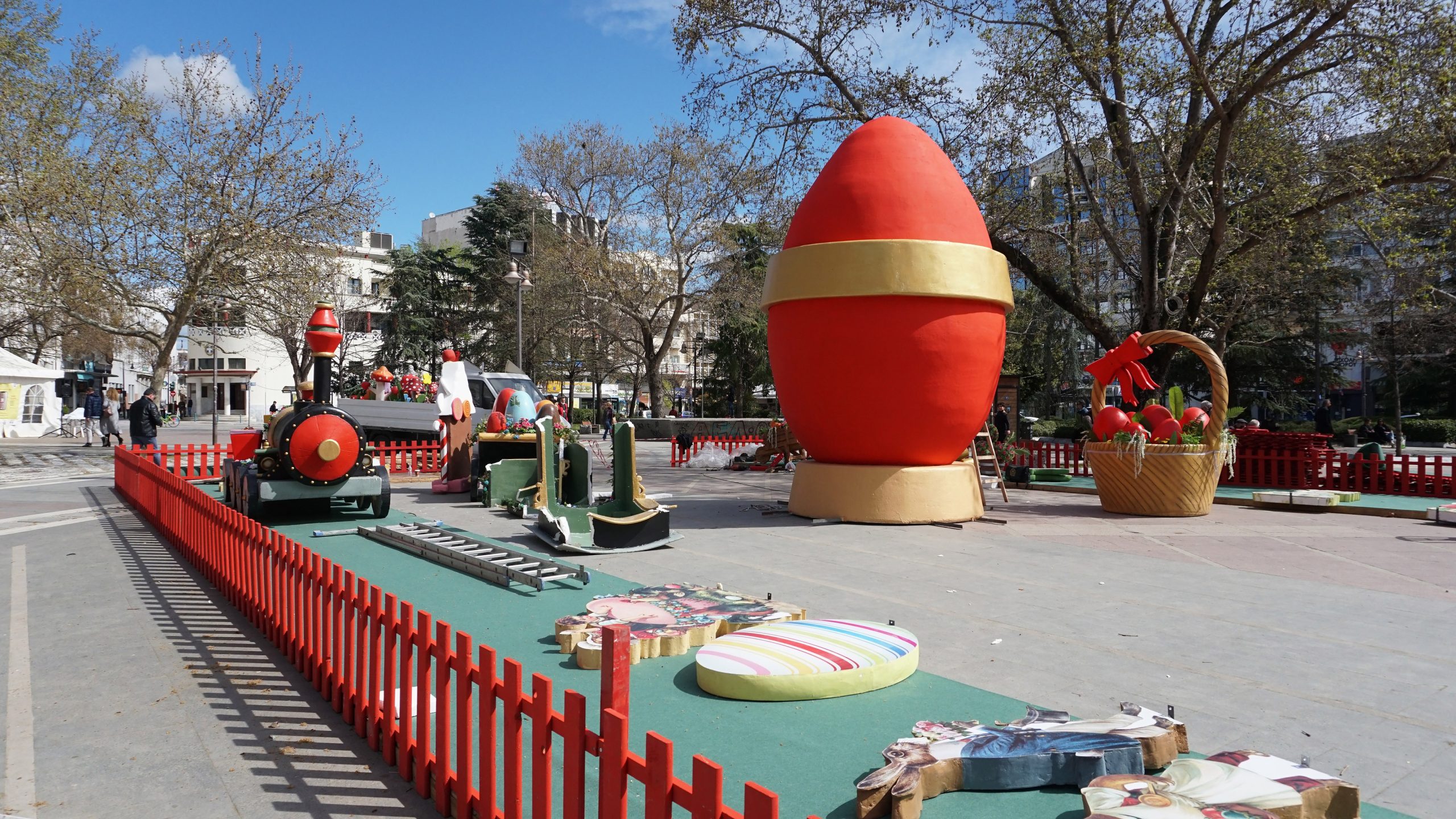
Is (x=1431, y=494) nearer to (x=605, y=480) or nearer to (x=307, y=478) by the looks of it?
(x=605, y=480)

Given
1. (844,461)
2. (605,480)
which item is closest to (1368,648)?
(844,461)

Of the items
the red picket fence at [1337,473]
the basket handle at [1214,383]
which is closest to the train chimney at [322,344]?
the basket handle at [1214,383]

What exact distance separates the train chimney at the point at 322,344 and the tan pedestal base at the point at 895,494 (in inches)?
252

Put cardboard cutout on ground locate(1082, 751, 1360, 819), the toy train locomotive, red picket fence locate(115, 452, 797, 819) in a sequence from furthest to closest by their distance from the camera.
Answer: the toy train locomotive → cardboard cutout on ground locate(1082, 751, 1360, 819) → red picket fence locate(115, 452, 797, 819)

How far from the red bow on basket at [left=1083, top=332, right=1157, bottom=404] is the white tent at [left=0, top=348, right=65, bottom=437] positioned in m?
36.6

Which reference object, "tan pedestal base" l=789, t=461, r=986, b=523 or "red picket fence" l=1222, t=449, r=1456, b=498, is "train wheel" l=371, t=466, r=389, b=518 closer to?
"tan pedestal base" l=789, t=461, r=986, b=523

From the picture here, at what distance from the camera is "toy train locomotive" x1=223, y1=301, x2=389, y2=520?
10.8 meters

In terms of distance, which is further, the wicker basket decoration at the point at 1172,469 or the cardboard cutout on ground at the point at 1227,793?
the wicker basket decoration at the point at 1172,469

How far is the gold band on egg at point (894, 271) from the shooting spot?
10555 mm

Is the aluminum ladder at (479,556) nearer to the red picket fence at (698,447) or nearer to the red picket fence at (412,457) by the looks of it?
the red picket fence at (412,457)

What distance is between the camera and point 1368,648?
550 centimetres

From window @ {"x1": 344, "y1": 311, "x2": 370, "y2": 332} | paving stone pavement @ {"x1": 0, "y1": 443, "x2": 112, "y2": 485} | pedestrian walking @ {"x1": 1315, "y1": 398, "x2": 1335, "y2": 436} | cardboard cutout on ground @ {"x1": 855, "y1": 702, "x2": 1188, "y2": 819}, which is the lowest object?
cardboard cutout on ground @ {"x1": 855, "y1": 702, "x2": 1188, "y2": 819}

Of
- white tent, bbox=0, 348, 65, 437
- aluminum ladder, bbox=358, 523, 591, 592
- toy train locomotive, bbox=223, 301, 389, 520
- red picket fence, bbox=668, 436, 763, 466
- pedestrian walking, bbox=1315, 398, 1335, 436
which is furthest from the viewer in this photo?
white tent, bbox=0, 348, 65, 437

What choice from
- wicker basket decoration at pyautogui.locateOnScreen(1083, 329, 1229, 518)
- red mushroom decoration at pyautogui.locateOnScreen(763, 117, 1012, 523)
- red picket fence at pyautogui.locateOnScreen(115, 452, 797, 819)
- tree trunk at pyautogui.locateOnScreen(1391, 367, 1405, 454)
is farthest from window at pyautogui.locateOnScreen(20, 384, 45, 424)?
tree trunk at pyautogui.locateOnScreen(1391, 367, 1405, 454)
